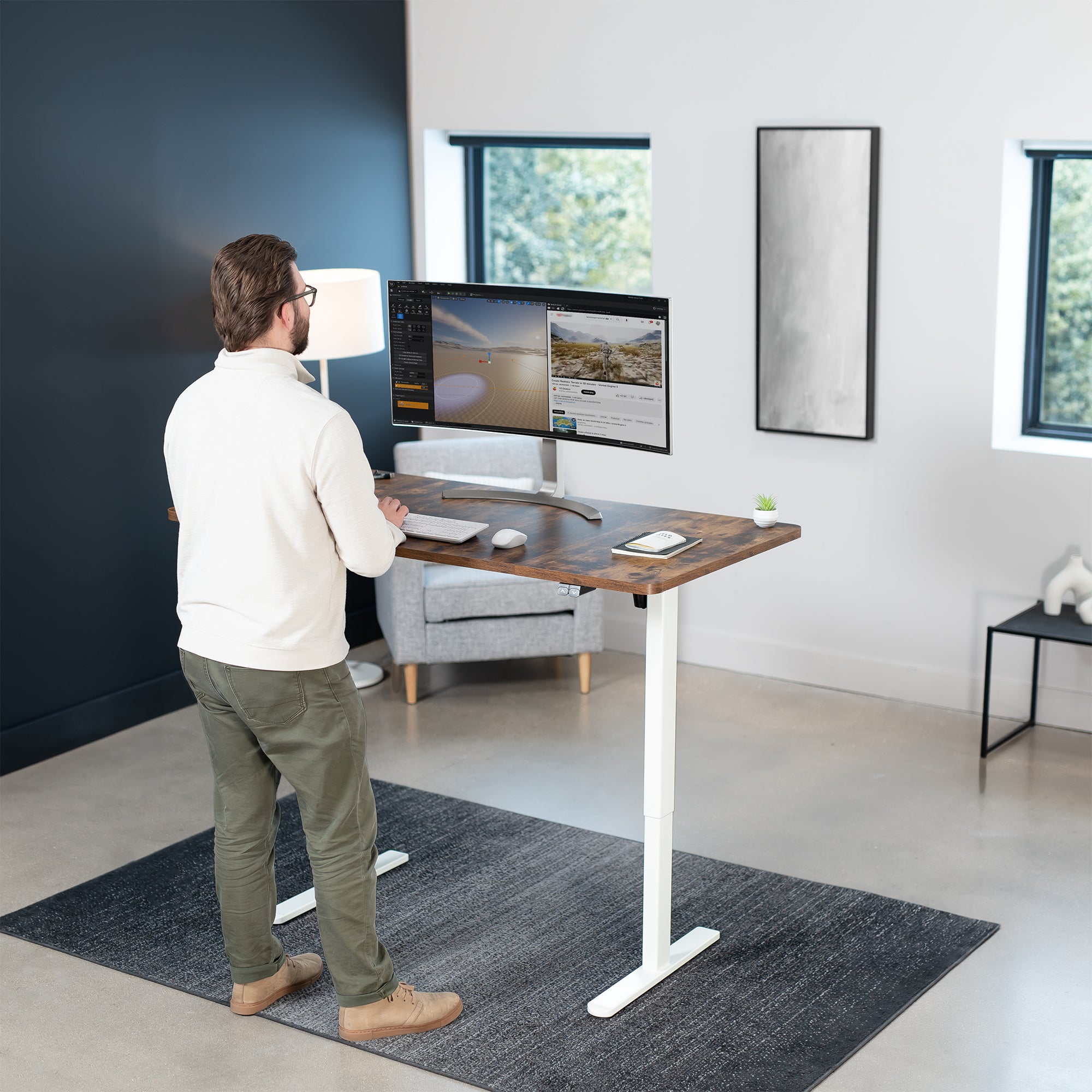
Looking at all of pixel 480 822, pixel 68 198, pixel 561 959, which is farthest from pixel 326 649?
pixel 68 198

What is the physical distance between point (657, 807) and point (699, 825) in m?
0.99

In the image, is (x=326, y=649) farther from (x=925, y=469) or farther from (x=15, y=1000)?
(x=925, y=469)

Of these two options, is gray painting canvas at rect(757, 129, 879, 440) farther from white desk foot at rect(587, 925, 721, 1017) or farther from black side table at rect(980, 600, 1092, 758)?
white desk foot at rect(587, 925, 721, 1017)

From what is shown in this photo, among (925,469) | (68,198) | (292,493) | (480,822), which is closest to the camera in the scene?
(292,493)

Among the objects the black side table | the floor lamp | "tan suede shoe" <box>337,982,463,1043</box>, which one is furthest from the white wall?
"tan suede shoe" <box>337,982,463,1043</box>

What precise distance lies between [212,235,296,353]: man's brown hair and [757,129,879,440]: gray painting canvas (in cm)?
249

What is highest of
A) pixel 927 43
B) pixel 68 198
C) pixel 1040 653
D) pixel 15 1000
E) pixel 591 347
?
pixel 927 43

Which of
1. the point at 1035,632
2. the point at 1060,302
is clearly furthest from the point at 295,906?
the point at 1060,302

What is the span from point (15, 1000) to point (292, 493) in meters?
1.42

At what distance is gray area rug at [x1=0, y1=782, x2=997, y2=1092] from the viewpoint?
3041 millimetres

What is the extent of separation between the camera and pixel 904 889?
3.74 m

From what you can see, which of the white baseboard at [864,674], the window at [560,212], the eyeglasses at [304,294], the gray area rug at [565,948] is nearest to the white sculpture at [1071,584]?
the white baseboard at [864,674]

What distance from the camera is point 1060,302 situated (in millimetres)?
4766

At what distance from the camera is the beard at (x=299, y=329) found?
9.35 ft
